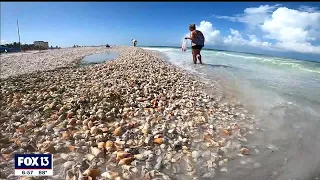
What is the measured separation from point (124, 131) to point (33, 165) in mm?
1614

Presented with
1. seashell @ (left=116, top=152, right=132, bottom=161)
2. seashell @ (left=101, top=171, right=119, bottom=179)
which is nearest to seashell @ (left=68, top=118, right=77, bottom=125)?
seashell @ (left=116, top=152, right=132, bottom=161)

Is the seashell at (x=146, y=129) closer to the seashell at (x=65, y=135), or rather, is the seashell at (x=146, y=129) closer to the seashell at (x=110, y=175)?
the seashell at (x=110, y=175)

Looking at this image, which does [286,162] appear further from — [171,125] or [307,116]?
[307,116]

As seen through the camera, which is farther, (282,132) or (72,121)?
(72,121)

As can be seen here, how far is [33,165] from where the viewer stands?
12.1 ft

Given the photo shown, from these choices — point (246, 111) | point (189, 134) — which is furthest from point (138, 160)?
point (246, 111)

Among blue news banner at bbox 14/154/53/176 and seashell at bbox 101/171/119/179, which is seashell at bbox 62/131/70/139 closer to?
blue news banner at bbox 14/154/53/176

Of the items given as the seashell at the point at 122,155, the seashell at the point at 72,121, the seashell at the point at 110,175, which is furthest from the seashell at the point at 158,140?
the seashell at the point at 72,121

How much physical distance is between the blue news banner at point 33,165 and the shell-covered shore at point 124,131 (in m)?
0.09

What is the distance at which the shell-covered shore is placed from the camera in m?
3.60

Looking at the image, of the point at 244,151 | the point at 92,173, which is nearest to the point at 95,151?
the point at 92,173

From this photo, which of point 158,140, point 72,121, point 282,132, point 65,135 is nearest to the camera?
point 158,140

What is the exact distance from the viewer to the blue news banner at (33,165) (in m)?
3.53

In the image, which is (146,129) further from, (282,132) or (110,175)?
(282,132)
